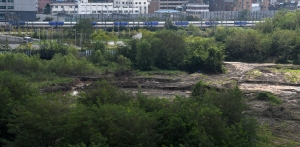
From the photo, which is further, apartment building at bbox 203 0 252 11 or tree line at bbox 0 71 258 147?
apartment building at bbox 203 0 252 11

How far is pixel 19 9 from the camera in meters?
47.9

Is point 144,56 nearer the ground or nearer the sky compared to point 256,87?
nearer the sky

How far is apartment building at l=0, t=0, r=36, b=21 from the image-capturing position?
47056 millimetres

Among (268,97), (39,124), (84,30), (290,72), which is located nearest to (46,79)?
(268,97)

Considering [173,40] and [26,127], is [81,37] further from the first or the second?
[26,127]

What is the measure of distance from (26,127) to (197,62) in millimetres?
17874

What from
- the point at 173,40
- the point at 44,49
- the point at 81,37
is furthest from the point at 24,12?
the point at 173,40

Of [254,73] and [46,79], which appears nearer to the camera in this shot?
[46,79]

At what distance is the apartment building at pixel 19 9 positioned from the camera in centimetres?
4706

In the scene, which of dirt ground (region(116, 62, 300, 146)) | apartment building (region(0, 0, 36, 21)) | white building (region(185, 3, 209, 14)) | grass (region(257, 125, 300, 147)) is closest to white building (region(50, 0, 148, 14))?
white building (region(185, 3, 209, 14))

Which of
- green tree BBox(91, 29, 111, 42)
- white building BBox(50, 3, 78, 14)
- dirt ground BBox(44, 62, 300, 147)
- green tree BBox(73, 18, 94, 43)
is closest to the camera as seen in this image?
dirt ground BBox(44, 62, 300, 147)

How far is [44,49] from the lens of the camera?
30.9 metres

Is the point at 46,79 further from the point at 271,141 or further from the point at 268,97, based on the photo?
the point at 271,141

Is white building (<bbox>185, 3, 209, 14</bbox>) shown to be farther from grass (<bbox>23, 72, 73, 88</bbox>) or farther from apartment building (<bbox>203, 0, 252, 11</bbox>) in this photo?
grass (<bbox>23, 72, 73, 88</bbox>)
